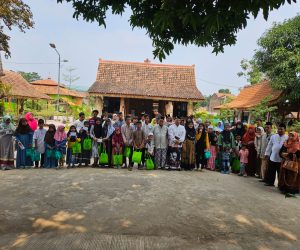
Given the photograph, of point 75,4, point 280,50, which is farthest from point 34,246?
point 280,50

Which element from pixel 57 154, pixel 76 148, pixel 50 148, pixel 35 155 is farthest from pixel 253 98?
pixel 35 155

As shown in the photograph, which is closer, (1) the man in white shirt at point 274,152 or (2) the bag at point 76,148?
(1) the man in white shirt at point 274,152

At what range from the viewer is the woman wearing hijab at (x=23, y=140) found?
920 cm

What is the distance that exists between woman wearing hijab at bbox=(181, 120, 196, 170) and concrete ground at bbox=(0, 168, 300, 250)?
1.61 metres

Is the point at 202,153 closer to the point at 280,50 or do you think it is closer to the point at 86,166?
the point at 86,166

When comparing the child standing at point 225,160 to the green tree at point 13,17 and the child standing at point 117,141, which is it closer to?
the child standing at point 117,141

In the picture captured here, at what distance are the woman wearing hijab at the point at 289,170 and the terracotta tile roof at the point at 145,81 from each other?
14.1 metres

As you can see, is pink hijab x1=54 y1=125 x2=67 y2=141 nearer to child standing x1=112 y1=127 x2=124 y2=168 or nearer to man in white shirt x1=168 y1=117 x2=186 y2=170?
child standing x1=112 y1=127 x2=124 y2=168

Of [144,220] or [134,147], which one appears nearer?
[144,220]

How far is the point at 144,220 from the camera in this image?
5207 millimetres

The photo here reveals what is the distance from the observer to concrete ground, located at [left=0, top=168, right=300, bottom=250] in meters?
4.46

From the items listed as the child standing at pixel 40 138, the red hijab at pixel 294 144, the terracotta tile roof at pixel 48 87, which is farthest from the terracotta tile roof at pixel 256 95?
the terracotta tile roof at pixel 48 87

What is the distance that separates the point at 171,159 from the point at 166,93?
41.3ft

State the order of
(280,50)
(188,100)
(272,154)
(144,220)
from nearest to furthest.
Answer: (144,220), (272,154), (280,50), (188,100)
